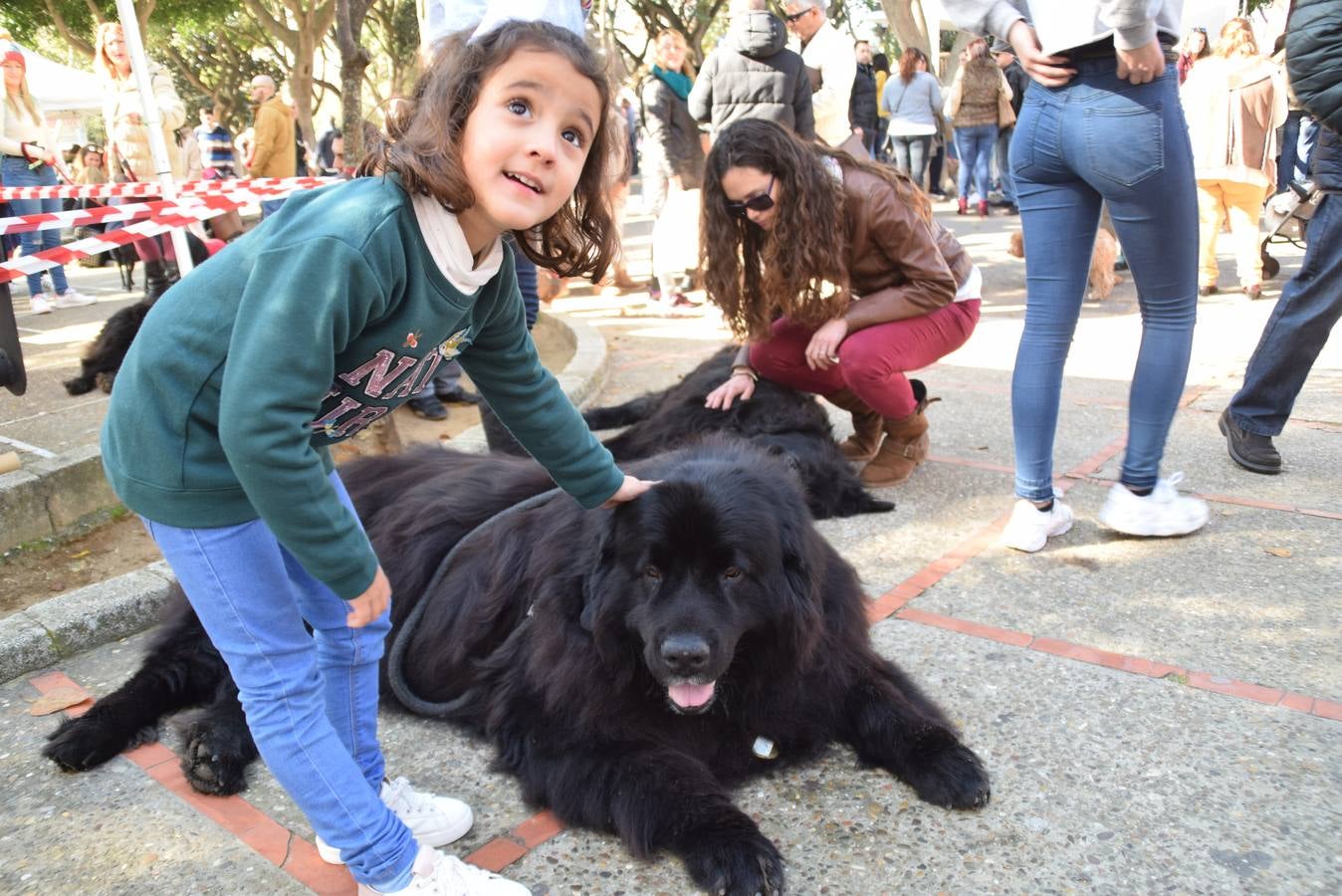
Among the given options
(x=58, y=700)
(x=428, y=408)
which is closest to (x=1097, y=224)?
(x=428, y=408)

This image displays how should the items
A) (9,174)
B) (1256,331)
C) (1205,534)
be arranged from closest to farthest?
(1205,534) < (1256,331) < (9,174)

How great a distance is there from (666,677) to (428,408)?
3701mm

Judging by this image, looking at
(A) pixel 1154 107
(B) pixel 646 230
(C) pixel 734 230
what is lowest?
(B) pixel 646 230

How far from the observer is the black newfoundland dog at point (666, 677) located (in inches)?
87.0

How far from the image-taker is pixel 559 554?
251cm

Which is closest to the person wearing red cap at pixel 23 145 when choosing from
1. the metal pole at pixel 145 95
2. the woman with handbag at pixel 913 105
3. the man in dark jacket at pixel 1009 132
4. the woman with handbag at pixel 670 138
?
the metal pole at pixel 145 95

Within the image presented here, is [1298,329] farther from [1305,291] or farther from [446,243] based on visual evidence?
[446,243]

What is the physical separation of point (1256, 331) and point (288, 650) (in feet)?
22.9

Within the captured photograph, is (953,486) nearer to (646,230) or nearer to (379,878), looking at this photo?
(379,878)

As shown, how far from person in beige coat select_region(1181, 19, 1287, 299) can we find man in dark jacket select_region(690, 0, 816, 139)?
3117 millimetres

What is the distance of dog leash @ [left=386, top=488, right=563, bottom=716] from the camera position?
2746 millimetres

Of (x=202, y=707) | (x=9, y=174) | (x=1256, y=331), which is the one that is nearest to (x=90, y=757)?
(x=202, y=707)

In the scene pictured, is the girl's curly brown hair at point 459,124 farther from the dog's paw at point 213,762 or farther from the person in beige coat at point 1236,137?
the person in beige coat at point 1236,137

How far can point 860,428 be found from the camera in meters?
4.83
